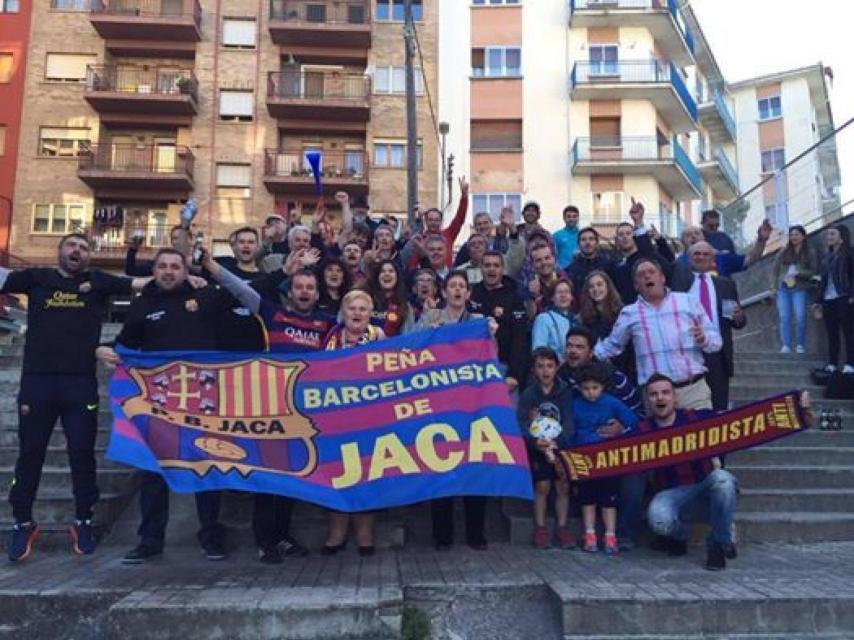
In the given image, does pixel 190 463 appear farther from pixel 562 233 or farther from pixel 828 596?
pixel 562 233

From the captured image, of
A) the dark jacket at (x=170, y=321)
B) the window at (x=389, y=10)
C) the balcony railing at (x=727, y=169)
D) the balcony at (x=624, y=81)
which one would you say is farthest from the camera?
the balcony railing at (x=727, y=169)

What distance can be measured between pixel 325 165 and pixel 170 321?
28.2 meters

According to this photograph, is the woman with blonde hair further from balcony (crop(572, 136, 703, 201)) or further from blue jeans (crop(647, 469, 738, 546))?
Answer: balcony (crop(572, 136, 703, 201))

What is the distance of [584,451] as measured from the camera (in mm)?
5773

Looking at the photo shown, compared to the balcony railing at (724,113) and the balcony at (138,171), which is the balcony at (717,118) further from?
the balcony at (138,171)

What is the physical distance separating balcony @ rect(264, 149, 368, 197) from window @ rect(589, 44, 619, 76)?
37.0ft

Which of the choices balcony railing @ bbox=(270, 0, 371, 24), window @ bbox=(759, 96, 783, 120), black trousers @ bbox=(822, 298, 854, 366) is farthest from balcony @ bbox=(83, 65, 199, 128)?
window @ bbox=(759, 96, 783, 120)

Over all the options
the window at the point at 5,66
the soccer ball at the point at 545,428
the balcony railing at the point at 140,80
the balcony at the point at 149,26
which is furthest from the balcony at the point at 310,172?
the soccer ball at the point at 545,428

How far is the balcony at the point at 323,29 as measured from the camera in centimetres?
3350

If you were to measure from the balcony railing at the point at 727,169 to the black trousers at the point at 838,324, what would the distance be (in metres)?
36.3

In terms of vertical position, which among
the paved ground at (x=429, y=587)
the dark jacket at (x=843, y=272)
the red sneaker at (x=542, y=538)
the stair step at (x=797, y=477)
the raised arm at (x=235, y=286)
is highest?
the dark jacket at (x=843, y=272)

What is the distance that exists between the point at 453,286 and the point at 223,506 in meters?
2.70

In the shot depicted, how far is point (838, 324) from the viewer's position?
9523 mm

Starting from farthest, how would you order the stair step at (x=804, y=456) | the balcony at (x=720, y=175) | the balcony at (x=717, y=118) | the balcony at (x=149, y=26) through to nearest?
the balcony at (x=717, y=118) < the balcony at (x=720, y=175) < the balcony at (x=149, y=26) < the stair step at (x=804, y=456)
